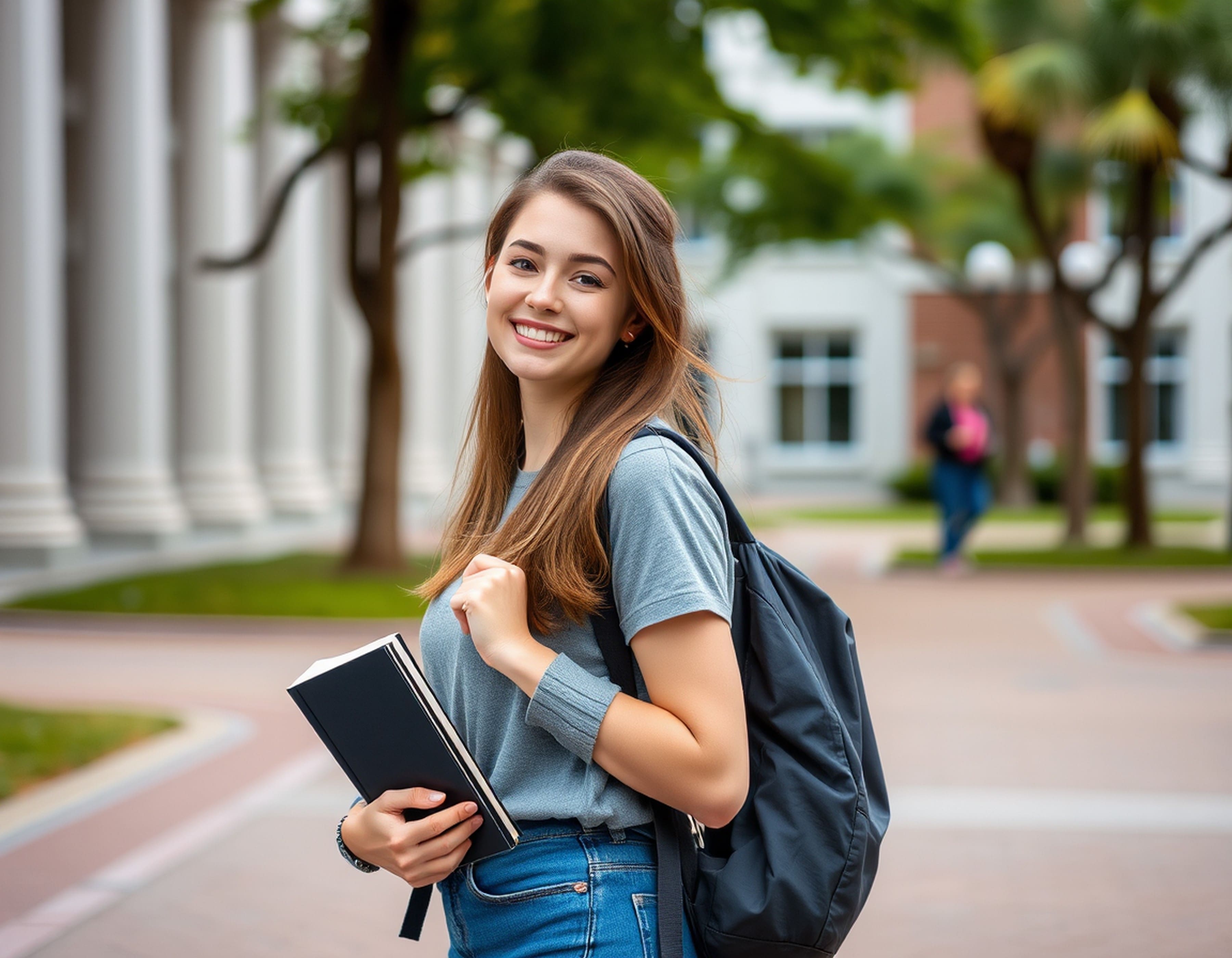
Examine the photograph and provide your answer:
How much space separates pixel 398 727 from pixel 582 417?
0.47 meters

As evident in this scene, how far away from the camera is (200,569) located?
51.1ft

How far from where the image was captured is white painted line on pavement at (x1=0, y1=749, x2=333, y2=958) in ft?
15.5

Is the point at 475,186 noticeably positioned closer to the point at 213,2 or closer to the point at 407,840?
the point at 213,2

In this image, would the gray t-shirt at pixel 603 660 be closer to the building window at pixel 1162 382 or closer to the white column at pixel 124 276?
the white column at pixel 124 276

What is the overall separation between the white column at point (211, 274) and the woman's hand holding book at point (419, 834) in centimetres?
1804

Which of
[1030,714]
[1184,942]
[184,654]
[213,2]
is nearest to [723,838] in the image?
[1184,942]

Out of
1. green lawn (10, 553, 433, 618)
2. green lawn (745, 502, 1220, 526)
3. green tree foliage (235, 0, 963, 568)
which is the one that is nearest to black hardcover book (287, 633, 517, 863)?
green lawn (10, 553, 433, 618)

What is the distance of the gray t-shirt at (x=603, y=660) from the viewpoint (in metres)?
1.75

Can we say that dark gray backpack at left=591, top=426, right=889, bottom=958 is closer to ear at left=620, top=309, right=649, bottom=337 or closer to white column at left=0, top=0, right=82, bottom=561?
ear at left=620, top=309, right=649, bottom=337

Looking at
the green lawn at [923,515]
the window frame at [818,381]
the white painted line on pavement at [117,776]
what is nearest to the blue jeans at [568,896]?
the white painted line on pavement at [117,776]

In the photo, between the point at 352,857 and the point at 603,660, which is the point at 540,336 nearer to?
the point at 603,660

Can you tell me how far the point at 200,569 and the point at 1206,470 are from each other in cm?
2602

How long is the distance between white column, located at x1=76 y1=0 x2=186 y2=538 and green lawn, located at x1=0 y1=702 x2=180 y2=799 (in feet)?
29.5

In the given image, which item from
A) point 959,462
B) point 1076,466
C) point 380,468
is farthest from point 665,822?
point 1076,466
